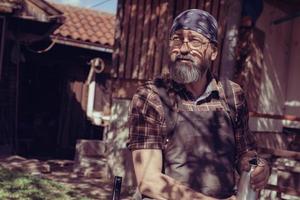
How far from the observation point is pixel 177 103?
2414 mm

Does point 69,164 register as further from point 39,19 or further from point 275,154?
point 275,154

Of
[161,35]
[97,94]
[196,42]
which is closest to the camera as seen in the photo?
[196,42]

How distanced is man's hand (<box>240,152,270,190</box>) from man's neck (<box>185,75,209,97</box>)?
1.35ft

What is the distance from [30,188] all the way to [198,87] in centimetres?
524

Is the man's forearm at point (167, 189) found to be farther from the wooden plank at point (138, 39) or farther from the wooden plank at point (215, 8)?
the wooden plank at point (138, 39)

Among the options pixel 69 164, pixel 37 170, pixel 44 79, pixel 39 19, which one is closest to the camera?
pixel 37 170

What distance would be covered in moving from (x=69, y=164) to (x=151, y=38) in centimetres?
441

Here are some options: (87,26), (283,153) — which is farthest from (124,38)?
(87,26)

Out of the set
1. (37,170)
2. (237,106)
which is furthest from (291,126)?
(237,106)

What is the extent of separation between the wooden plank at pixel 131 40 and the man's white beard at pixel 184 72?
19.9ft

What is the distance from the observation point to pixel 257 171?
7.91 ft

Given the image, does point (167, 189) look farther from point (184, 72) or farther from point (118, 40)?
point (118, 40)

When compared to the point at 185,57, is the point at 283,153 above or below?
below

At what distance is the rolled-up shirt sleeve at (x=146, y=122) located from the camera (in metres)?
2.29
